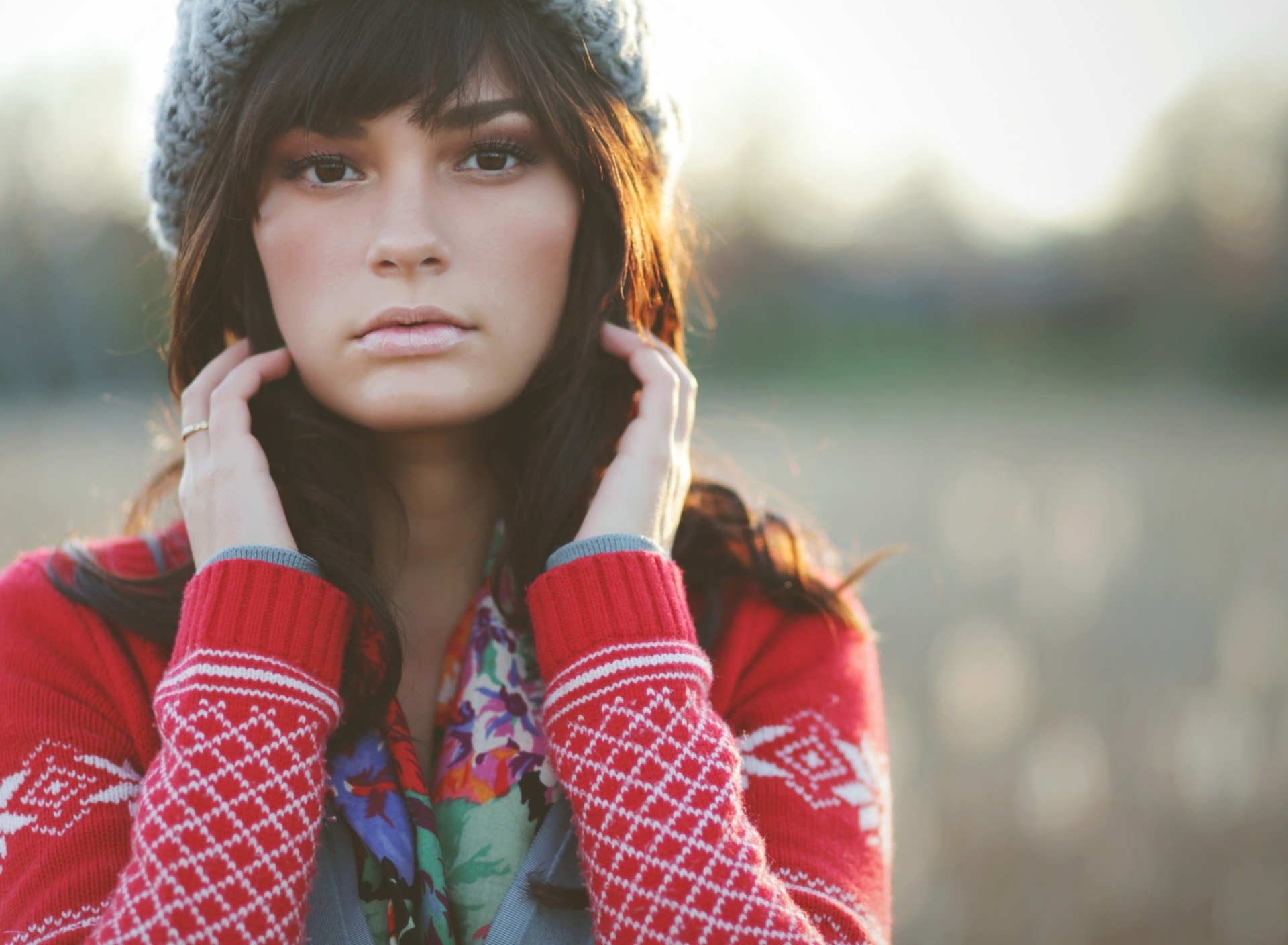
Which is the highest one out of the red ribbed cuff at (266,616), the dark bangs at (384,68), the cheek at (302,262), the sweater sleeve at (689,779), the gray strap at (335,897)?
the dark bangs at (384,68)

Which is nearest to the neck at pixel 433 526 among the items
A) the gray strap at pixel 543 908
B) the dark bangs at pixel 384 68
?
the gray strap at pixel 543 908

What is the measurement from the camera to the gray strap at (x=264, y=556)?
1.38 metres

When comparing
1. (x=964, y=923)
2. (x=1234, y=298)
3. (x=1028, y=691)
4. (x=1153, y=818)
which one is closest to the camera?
(x=964, y=923)

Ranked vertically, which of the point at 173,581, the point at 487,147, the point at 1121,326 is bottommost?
the point at 1121,326

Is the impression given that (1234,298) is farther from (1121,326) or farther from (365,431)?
(365,431)

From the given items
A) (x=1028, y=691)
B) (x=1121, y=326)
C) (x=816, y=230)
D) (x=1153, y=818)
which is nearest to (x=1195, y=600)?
(x=1028, y=691)

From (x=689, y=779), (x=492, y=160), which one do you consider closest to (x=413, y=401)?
(x=492, y=160)

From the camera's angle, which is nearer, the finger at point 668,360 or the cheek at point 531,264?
the cheek at point 531,264

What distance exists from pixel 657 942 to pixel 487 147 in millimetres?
1235

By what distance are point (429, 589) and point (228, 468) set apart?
0.46 metres

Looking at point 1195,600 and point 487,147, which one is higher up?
point 487,147

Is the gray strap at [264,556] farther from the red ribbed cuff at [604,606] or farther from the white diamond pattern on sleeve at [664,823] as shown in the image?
the white diamond pattern on sleeve at [664,823]

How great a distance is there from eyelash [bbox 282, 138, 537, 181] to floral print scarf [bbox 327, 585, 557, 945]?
33.9 inches

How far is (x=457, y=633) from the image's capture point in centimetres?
173
